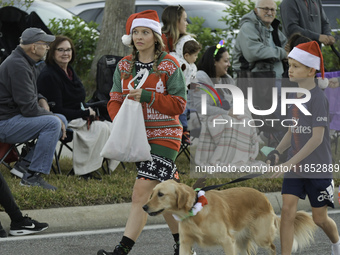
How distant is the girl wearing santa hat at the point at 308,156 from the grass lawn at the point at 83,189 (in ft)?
8.34

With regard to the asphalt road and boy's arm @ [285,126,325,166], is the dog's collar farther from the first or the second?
the asphalt road

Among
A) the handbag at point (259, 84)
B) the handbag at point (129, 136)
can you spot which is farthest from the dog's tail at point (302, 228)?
the handbag at point (259, 84)

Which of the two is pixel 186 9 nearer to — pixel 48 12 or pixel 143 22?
pixel 48 12

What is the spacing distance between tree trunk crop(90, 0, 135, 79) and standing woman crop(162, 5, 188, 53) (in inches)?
148

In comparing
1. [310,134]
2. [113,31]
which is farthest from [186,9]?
[310,134]

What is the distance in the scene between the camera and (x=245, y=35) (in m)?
10.0

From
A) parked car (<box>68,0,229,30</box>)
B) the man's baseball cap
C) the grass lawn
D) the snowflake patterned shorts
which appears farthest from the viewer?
parked car (<box>68,0,229,30</box>)

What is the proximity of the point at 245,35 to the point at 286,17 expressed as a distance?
2.29 feet

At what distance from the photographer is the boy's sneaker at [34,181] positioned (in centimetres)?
771

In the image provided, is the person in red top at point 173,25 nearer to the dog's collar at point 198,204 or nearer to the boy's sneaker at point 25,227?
the boy's sneaker at point 25,227

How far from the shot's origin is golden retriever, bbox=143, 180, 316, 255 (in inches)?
188

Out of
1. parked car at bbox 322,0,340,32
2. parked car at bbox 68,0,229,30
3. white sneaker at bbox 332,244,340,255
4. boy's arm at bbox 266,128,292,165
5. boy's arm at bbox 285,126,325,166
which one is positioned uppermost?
boy's arm at bbox 285,126,325,166

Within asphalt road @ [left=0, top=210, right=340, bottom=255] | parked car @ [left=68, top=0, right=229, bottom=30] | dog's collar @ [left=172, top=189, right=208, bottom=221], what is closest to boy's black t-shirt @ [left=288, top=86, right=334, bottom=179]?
dog's collar @ [left=172, top=189, right=208, bottom=221]

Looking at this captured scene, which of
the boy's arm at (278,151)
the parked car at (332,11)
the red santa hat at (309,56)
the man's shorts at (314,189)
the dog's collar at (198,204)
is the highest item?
the red santa hat at (309,56)
